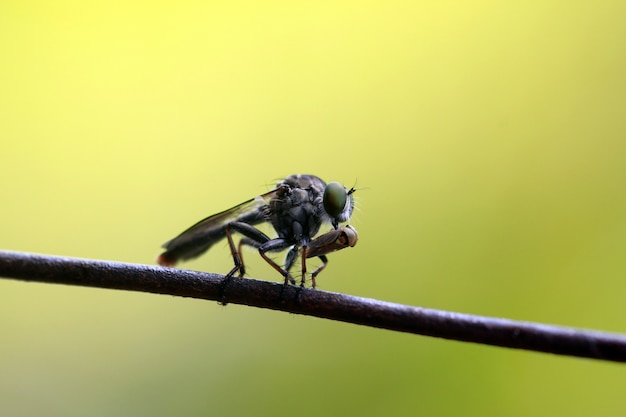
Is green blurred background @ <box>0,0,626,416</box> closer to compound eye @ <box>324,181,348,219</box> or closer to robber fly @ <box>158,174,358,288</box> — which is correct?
robber fly @ <box>158,174,358,288</box>

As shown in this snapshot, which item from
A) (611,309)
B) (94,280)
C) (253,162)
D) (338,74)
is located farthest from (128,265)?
(338,74)

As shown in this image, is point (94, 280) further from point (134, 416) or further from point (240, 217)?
point (134, 416)

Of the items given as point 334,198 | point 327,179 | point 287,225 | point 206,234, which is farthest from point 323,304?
point 327,179

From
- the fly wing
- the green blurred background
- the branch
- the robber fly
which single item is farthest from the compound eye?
the green blurred background

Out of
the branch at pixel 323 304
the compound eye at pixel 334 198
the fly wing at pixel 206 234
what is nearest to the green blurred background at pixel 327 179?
the fly wing at pixel 206 234

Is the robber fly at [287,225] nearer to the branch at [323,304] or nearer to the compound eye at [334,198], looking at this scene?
the compound eye at [334,198]

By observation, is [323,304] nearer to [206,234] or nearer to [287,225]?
[287,225]
